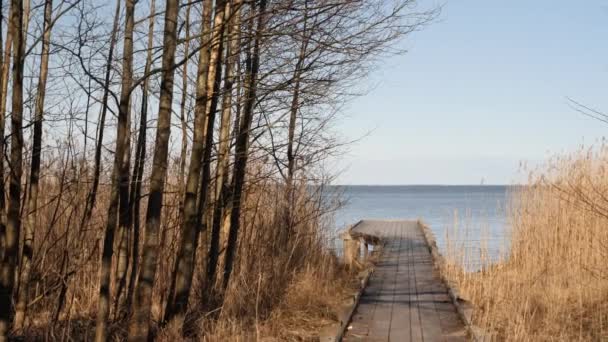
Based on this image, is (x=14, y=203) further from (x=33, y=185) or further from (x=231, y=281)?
(x=231, y=281)

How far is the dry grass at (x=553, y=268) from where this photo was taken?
22.9 ft

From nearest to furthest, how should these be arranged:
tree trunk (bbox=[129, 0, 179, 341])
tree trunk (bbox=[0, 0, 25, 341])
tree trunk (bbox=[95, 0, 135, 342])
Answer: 1. tree trunk (bbox=[0, 0, 25, 341])
2. tree trunk (bbox=[95, 0, 135, 342])
3. tree trunk (bbox=[129, 0, 179, 341])

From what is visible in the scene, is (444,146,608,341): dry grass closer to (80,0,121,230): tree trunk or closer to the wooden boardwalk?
the wooden boardwalk

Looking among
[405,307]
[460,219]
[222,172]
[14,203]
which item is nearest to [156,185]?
[14,203]

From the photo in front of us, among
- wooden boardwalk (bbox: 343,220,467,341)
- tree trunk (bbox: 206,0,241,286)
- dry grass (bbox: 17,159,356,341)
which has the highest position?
tree trunk (bbox: 206,0,241,286)

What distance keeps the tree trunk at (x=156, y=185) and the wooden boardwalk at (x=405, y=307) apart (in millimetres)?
2179

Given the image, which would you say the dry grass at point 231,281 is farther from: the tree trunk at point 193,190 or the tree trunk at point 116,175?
the tree trunk at point 116,175

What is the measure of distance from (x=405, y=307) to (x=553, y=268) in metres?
2.35

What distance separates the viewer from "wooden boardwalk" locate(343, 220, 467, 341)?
6582 mm

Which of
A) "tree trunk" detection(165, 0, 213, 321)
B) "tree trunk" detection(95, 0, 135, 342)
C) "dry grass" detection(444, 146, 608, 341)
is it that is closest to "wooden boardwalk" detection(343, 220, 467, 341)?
"dry grass" detection(444, 146, 608, 341)

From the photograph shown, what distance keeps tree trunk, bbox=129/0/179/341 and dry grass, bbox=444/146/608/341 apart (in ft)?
9.83

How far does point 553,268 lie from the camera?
30.0 feet

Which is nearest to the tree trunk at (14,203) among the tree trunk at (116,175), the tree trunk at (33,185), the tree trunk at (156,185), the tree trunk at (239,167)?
the tree trunk at (116,175)

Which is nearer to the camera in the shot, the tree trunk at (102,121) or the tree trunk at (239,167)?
the tree trunk at (102,121)
